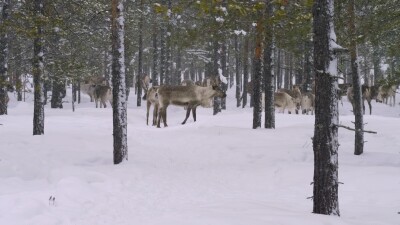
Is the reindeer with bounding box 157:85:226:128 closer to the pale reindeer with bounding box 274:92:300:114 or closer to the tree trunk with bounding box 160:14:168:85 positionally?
the pale reindeer with bounding box 274:92:300:114

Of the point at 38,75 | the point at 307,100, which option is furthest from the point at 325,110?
the point at 307,100

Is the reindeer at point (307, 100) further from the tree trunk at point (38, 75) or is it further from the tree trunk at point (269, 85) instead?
the tree trunk at point (38, 75)

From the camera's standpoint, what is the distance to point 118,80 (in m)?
8.90

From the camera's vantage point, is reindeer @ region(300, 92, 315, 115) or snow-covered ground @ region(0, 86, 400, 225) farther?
reindeer @ region(300, 92, 315, 115)

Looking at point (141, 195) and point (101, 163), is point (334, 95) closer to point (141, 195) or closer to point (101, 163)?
point (141, 195)

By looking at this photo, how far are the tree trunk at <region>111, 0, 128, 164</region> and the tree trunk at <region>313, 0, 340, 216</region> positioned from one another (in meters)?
4.77

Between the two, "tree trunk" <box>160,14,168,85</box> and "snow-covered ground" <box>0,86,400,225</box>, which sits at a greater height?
"tree trunk" <box>160,14,168,85</box>

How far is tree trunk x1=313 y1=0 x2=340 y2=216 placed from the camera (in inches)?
203

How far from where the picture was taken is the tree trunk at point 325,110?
5148 mm

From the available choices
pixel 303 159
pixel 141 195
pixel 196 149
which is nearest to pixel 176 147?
pixel 196 149

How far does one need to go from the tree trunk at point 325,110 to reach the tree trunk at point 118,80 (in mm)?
4774

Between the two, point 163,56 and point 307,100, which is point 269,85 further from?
point 163,56

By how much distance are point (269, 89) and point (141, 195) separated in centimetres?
769

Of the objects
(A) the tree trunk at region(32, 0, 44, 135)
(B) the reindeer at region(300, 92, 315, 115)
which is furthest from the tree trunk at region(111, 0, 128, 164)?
(B) the reindeer at region(300, 92, 315, 115)
